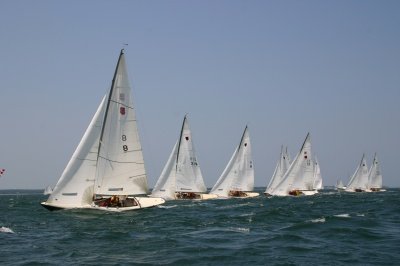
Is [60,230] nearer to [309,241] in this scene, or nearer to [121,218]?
[121,218]

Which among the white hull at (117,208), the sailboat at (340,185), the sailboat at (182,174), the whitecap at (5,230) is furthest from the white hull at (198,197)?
the sailboat at (340,185)

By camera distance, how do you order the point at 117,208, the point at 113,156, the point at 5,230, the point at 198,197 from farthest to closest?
the point at 198,197
the point at 113,156
the point at 117,208
the point at 5,230

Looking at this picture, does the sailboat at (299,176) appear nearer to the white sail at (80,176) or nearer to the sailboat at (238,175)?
the sailboat at (238,175)

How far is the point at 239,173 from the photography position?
73.8m

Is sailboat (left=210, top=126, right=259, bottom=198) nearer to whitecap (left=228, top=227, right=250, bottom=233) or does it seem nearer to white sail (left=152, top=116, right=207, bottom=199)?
white sail (left=152, top=116, right=207, bottom=199)

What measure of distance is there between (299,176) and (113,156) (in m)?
45.9

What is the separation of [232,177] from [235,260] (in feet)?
176

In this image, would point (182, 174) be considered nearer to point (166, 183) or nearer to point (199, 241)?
point (166, 183)

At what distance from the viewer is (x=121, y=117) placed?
3934 centimetres

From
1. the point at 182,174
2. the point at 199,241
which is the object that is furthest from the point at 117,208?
the point at 182,174

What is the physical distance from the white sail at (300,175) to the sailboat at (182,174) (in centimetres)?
1586

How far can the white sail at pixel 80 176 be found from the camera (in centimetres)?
3659

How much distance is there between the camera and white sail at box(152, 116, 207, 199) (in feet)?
203

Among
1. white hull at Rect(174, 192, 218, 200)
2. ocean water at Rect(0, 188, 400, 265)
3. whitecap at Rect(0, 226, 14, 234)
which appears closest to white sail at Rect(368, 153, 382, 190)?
white hull at Rect(174, 192, 218, 200)
